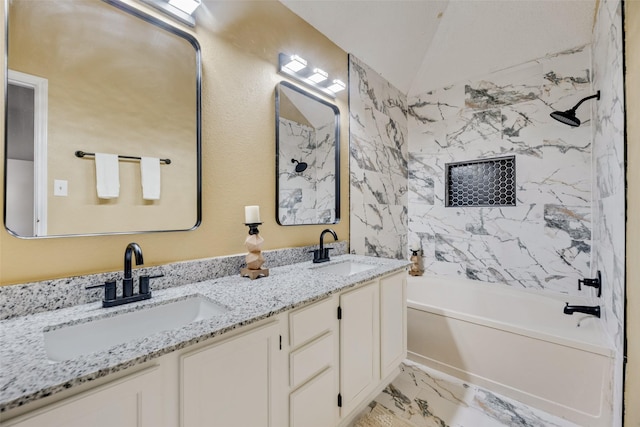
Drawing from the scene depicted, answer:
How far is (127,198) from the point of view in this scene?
3.96ft

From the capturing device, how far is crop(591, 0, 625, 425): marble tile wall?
1.37m

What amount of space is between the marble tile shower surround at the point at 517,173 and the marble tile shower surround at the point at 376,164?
0.79ft

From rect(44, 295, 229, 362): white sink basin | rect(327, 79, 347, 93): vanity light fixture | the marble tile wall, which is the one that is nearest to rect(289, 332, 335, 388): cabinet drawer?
rect(44, 295, 229, 362): white sink basin

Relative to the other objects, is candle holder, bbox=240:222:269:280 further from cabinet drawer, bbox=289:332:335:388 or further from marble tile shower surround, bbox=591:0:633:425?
marble tile shower surround, bbox=591:0:633:425

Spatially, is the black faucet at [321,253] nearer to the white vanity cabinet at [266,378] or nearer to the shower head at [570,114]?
the white vanity cabinet at [266,378]

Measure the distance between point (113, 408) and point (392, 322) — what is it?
58.8 inches

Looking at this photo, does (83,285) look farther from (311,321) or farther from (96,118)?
(311,321)

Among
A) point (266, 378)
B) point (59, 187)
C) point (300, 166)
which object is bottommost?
point (266, 378)

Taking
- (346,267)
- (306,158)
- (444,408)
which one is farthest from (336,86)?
(444,408)

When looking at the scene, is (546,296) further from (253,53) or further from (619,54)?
(253,53)

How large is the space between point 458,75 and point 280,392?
10.5 feet

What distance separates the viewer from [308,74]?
6.50 feet

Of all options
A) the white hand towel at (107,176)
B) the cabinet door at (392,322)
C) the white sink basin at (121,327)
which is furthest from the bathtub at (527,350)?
the white hand towel at (107,176)

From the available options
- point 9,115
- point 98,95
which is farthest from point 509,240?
point 9,115
